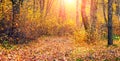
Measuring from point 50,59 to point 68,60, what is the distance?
878 mm

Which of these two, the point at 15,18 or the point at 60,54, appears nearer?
the point at 60,54

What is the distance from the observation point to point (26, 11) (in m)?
23.6

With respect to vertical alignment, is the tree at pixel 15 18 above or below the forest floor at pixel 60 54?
above

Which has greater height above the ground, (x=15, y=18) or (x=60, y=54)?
(x=15, y=18)

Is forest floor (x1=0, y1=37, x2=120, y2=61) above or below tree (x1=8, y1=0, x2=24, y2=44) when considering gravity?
below

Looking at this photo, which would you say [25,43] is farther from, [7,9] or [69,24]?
[69,24]

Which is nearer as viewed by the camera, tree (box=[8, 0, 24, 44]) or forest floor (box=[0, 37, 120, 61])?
forest floor (box=[0, 37, 120, 61])

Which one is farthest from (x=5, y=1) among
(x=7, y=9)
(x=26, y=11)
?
(x=26, y=11)

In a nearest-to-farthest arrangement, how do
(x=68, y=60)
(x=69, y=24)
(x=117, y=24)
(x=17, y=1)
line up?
(x=68, y=60)
(x=17, y=1)
(x=117, y=24)
(x=69, y=24)

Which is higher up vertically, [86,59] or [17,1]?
[17,1]

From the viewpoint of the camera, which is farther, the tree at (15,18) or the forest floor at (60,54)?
the tree at (15,18)

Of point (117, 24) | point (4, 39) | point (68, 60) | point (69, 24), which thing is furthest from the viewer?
point (69, 24)

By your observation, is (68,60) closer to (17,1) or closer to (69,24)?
(17,1)

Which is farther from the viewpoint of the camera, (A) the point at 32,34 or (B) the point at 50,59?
(A) the point at 32,34
